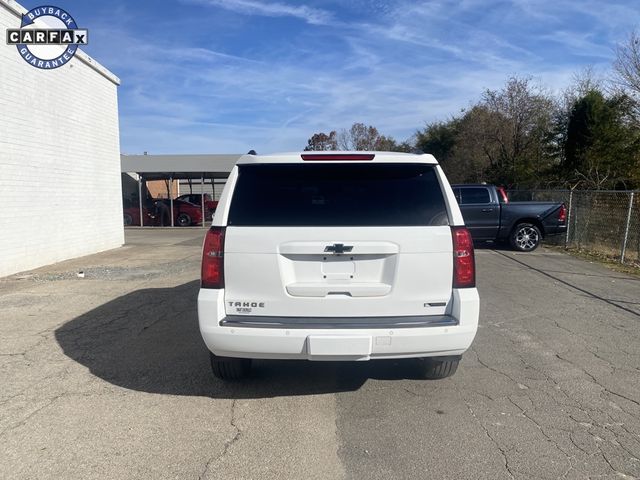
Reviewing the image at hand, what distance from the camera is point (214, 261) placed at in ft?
12.2

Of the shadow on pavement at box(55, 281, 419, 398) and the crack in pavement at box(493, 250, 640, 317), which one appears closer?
the shadow on pavement at box(55, 281, 419, 398)

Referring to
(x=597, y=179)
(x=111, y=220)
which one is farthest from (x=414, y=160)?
(x=597, y=179)

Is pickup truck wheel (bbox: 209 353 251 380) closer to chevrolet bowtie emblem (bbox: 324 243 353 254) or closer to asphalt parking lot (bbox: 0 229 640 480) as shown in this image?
asphalt parking lot (bbox: 0 229 640 480)

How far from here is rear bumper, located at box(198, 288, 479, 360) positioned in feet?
11.8

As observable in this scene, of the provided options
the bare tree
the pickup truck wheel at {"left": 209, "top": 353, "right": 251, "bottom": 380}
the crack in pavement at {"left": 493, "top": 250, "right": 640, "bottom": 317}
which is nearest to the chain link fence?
the crack in pavement at {"left": 493, "top": 250, "right": 640, "bottom": 317}

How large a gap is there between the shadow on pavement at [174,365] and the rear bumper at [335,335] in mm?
752

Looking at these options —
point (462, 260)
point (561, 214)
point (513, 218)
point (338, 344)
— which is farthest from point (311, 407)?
point (561, 214)

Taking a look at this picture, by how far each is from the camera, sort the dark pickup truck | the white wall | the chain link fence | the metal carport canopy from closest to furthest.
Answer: the white wall < the chain link fence < the dark pickup truck < the metal carport canopy

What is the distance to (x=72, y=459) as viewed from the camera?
3211 millimetres

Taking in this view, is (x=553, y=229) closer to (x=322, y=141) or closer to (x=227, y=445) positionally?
(x=227, y=445)

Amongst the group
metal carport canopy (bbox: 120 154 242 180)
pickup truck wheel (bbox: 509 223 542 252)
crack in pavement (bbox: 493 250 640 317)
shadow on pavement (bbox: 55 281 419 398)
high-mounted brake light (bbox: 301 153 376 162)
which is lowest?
shadow on pavement (bbox: 55 281 419 398)

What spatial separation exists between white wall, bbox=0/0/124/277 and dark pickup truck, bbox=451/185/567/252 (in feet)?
33.4

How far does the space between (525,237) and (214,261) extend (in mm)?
12438

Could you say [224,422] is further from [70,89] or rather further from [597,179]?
[597,179]
